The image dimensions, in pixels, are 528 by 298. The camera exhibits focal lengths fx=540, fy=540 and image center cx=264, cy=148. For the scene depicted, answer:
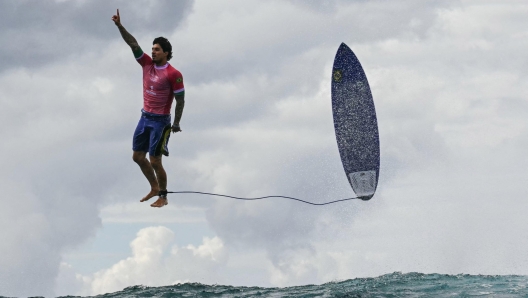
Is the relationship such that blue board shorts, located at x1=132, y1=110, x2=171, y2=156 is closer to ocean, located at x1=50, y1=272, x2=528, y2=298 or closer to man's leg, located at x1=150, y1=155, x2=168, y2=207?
man's leg, located at x1=150, y1=155, x2=168, y2=207

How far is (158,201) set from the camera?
41.8ft

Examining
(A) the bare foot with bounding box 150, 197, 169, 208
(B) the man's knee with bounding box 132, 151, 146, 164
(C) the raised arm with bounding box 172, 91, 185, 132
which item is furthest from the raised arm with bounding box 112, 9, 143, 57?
(A) the bare foot with bounding box 150, 197, 169, 208

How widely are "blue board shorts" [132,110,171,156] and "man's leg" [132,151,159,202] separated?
14 centimetres

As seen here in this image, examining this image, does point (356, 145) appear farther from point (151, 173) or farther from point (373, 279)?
point (151, 173)

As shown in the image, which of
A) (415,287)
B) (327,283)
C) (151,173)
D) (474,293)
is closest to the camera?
(151,173)

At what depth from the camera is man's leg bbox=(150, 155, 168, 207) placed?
12.4 metres

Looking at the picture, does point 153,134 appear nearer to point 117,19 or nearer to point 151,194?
point 151,194

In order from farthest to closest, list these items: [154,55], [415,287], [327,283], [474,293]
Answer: [327,283] → [415,287] → [474,293] → [154,55]

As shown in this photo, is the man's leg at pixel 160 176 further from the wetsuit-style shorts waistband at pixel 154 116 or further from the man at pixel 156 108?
the wetsuit-style shorts waistband at pixel 154 116

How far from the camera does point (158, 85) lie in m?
11.8

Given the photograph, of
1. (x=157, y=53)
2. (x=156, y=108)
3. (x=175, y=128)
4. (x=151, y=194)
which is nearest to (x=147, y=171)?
(x=151, y=194)

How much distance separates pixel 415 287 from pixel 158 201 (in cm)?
757

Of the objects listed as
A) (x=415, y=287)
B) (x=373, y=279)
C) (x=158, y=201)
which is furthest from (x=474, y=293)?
(x=158, y=201)

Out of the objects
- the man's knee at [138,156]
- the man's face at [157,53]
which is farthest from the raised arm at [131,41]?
the man's knee at [138,156]
